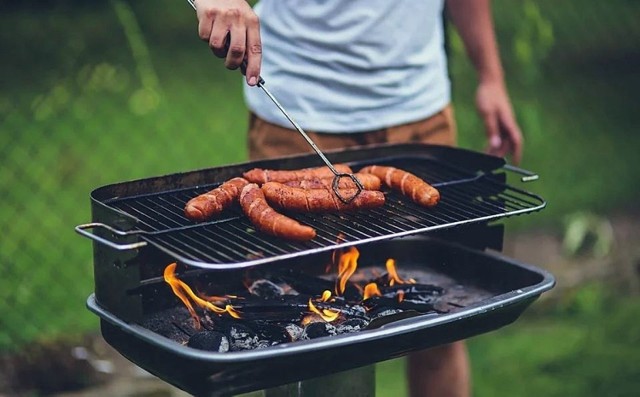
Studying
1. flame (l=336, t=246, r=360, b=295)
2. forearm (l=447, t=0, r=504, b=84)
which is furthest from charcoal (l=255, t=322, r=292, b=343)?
forearm (l=447, t=0, r=504, b=84)

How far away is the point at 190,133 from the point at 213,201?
496cm

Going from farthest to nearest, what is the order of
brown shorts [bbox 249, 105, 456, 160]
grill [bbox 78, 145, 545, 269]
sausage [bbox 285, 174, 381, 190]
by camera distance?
brown shorts [bbox 249, 105, 456, 160] → sausage [bbox 285, 174, 381, 190] → grill [bbox 78, 145, 545, 269]

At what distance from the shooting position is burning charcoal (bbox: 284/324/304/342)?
2.55 m

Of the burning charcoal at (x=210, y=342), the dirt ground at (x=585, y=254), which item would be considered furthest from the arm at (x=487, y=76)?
the dirt ground at (x=585, y=254)

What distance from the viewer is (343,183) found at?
2760 millimetres

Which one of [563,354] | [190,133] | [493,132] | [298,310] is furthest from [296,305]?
[190,133]

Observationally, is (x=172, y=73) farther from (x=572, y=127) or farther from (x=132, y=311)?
(x=132, y=311)

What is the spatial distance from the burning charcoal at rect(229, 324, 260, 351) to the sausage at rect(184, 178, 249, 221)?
11.5 inches

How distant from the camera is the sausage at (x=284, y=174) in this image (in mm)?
2801

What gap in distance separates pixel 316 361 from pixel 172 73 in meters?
6.60

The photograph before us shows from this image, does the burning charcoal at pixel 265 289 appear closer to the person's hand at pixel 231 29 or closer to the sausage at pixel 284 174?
the sausage at pixel 284 174

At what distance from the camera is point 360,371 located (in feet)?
9.20

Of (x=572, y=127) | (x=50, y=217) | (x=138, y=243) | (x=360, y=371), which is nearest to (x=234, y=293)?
(x=360, y=371)

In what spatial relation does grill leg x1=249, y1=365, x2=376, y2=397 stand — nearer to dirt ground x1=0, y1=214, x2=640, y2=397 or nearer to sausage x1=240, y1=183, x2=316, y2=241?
sausage x1=240, y1=183, x2=316, y2=241
